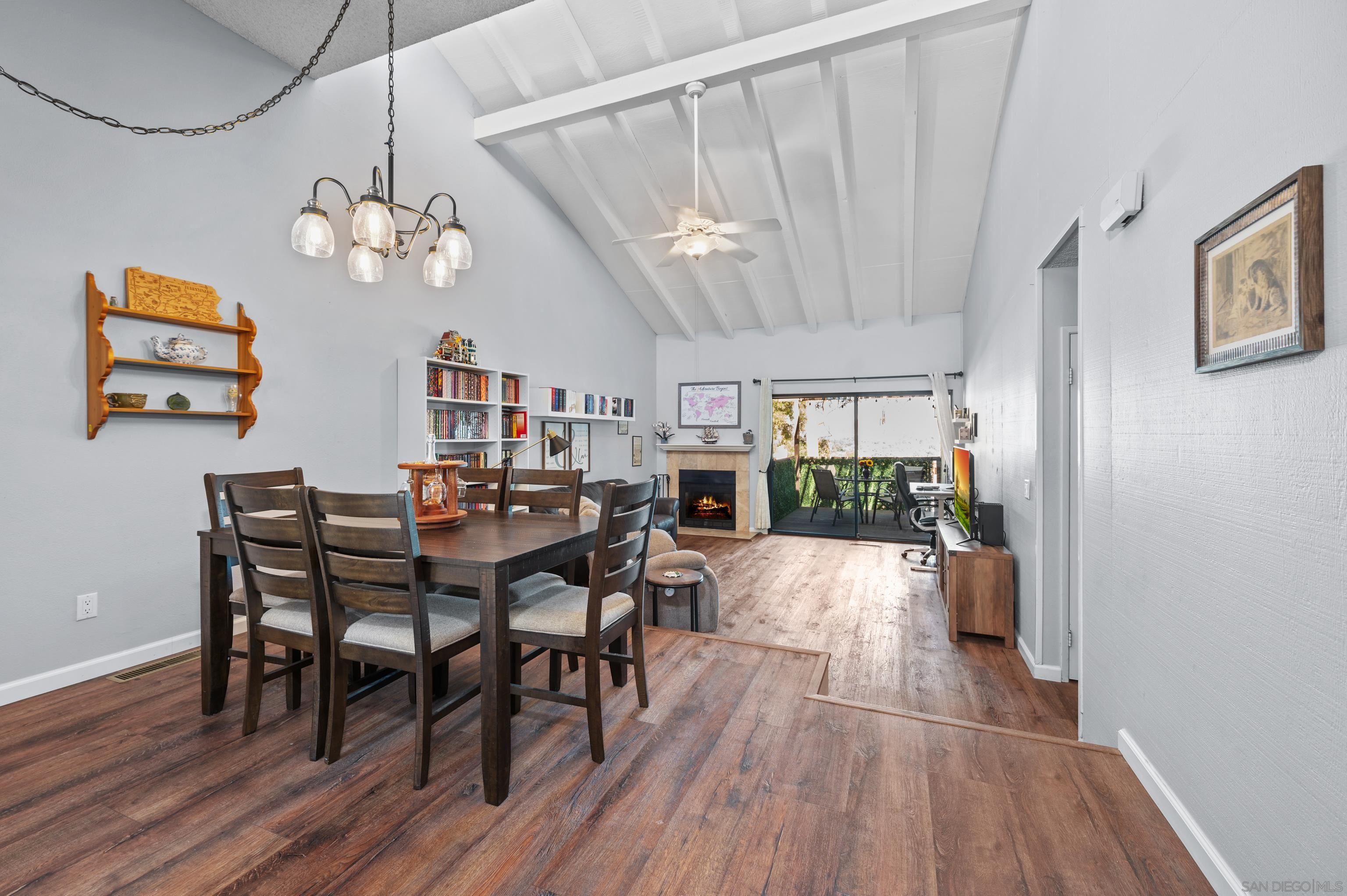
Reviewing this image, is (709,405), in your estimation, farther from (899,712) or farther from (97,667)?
(97,667)

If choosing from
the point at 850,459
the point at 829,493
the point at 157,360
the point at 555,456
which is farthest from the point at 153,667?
the point at 850,459

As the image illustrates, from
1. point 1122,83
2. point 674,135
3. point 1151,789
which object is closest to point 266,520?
point 1151,789

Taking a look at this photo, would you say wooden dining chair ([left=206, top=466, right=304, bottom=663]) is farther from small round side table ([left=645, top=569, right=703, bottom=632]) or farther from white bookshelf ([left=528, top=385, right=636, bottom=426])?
white bookshelf ([left=528, top=385, right=636, bottom=426])

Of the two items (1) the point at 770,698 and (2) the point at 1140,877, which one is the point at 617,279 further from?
(2) the point at 1140,877

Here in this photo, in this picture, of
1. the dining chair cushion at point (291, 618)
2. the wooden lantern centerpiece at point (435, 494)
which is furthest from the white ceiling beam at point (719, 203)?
the dining chair cushion at point (291, 618)

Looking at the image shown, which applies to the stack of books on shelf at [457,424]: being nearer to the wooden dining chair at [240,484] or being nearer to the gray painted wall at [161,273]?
the gray painted wall at [161,273]

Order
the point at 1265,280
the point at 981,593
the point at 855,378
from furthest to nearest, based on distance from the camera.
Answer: the point at 855,378
the point at 981,593
the point at 1265,280

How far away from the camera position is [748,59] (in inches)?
155

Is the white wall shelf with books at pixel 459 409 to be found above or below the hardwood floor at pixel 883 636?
above

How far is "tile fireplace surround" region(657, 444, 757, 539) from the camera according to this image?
25.0ft

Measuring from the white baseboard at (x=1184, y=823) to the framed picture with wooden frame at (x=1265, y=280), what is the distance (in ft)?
3.65

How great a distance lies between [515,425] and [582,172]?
2500 millimetres

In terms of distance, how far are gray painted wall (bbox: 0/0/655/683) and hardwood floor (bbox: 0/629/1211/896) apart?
0.71m

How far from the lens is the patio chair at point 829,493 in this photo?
751 centimetres
